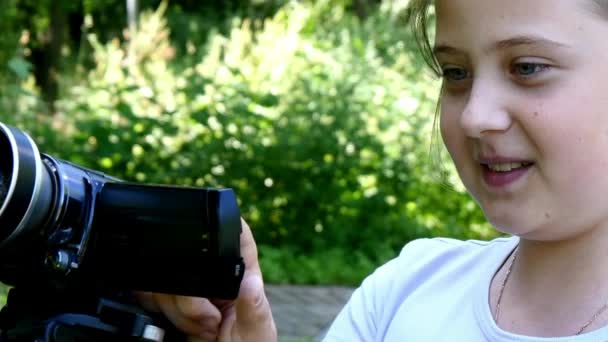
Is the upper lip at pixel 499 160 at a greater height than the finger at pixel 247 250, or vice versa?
the upper lip at pixel 499 160

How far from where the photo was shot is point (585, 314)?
4.33ft

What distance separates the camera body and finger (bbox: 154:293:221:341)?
5 cm

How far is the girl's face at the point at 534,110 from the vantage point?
1.23m

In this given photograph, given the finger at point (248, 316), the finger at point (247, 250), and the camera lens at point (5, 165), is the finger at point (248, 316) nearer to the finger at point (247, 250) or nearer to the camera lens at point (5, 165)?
the finger at point (247, 250)

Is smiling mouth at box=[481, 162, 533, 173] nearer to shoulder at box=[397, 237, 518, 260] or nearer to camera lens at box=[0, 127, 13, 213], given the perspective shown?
shoulder at box=[397, 237, 518, 260]

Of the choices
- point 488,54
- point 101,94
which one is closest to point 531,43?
point 488,54

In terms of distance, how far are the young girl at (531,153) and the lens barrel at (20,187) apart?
580 millimetres

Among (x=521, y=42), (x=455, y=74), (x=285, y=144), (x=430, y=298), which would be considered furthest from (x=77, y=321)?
(x=285, y=144)

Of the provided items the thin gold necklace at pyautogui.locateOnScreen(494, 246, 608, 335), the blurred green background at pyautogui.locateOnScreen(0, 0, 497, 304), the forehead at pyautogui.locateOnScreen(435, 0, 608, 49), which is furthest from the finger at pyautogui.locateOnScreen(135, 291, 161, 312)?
the blurred green background at pyautogui.locateOnScreen(0, 0, 497, 304)

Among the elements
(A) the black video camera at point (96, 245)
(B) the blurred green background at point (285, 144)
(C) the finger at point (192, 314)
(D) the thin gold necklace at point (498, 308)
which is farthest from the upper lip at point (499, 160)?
(B) the blurred green background at point (285, 144)

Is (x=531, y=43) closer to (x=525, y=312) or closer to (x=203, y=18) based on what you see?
(x=525, y=312)

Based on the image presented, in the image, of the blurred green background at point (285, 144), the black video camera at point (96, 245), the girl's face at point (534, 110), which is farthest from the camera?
the blurred green background at point (285, 144)

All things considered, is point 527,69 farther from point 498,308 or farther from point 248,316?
point 248,316

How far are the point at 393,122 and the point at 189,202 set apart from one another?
18.3 feet
